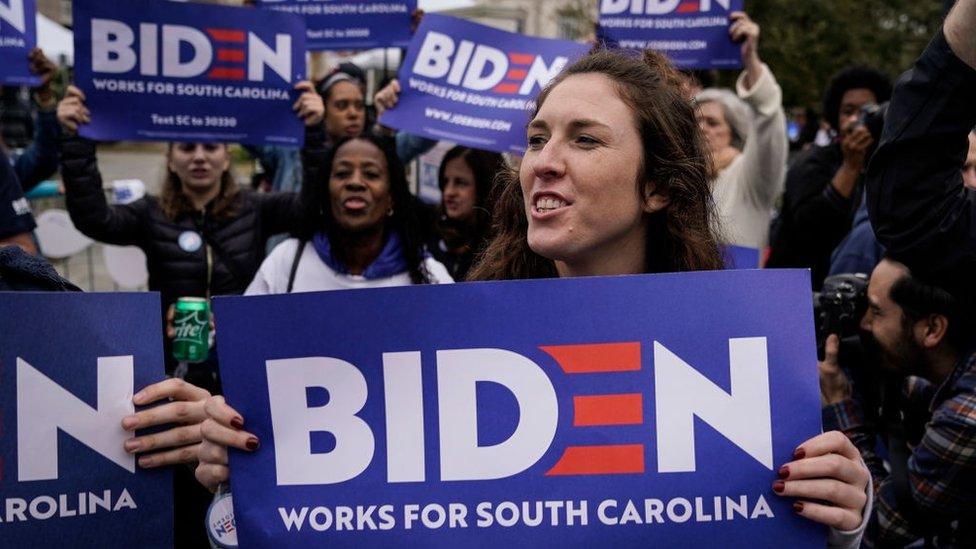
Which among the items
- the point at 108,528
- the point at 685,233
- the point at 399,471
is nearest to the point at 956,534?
the point at 685,233

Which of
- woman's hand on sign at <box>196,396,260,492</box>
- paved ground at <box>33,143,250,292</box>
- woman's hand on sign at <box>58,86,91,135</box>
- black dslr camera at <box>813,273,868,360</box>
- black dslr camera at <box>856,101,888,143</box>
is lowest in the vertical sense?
woman's hand on sign at <box>196,396,260,492</box>

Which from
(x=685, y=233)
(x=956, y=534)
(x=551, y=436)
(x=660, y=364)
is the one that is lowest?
(x=956, y=534)

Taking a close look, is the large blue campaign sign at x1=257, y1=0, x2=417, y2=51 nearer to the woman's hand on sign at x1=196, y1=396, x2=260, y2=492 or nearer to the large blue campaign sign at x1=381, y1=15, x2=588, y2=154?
the large blue campaign sign at x1=381, y1=15, x2=588, y2=154

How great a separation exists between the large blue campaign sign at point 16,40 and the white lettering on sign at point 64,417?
3.32 metres

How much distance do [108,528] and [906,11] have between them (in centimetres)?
2563

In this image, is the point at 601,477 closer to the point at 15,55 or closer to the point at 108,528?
the point at 108,528

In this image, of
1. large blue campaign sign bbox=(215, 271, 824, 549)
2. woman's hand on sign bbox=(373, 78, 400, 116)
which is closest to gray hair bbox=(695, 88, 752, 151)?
woman's hand on sign bbox=(373, 78, 400, 116)

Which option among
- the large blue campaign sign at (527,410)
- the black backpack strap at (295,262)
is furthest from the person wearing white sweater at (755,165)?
the large blue campaign sign at (527,410)

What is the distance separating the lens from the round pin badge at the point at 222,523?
1859 mm

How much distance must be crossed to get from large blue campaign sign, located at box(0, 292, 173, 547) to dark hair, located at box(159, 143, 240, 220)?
2.70 metres

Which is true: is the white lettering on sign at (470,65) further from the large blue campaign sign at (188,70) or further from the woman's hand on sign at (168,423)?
the woman's hand on sign at (168,423)

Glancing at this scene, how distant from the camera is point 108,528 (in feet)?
6.19

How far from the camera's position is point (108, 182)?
58.1 ft

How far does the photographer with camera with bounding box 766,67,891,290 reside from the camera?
438cm
